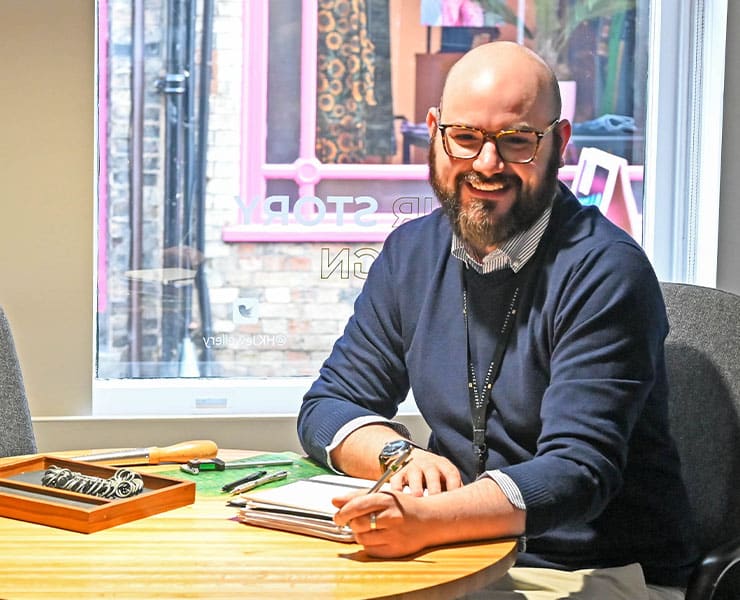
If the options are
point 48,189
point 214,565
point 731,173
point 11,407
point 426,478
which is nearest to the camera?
point 214,565

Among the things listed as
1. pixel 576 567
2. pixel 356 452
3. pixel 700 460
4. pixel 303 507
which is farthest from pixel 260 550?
pixel 700 460

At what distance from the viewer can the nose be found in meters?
1.96

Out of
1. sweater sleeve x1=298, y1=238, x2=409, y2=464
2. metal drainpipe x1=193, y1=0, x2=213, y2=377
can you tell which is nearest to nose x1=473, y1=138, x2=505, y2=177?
sweater sleeve x1=298, y1=238, x2=409, y2=464

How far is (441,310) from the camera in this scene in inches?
81.7

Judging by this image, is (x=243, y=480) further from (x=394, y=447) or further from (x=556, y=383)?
(x=556, y=383)

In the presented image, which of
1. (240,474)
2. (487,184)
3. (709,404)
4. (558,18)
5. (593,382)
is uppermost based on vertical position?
(558,18)

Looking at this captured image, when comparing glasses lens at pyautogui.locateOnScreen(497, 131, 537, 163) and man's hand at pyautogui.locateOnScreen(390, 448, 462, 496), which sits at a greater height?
glasses lens at pyautogui.locateOnScreen(497, 131, 537, 163)

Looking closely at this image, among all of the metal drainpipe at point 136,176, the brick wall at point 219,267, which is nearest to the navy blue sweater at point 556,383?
the brick wall at point 219,267

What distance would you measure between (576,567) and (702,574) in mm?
215

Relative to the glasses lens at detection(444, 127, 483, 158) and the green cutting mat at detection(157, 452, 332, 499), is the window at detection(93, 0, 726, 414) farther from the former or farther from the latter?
the glasses lens at detection(444, 127, 483, 158)

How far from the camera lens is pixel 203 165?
308cm

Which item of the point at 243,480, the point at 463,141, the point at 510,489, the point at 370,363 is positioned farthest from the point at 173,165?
the point at 510,489

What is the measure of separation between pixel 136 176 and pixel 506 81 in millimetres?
1434

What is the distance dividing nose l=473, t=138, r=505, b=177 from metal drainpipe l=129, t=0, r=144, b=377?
1.38m
